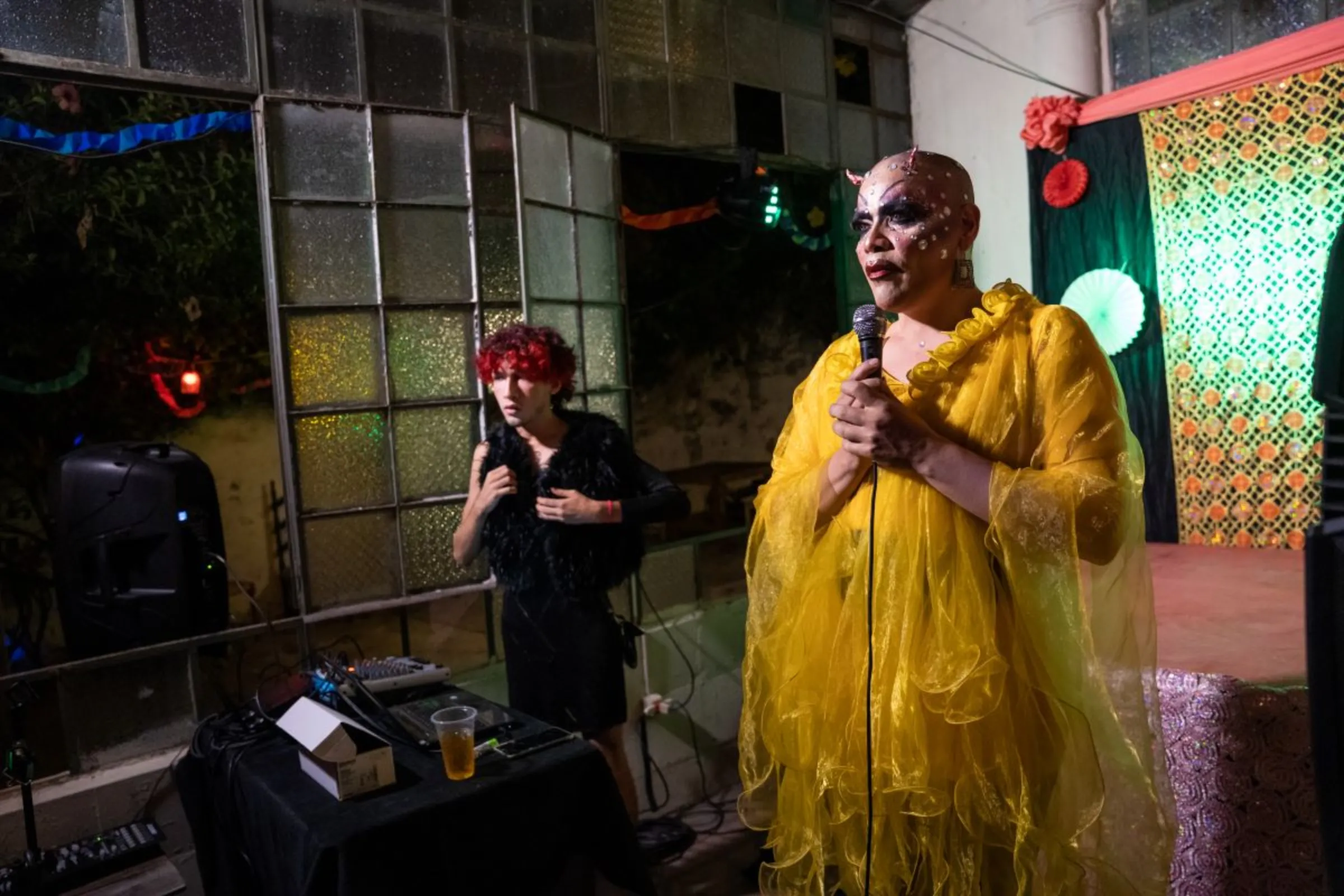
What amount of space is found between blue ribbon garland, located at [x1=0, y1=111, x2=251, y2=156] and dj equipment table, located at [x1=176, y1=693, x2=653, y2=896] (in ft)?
5.69

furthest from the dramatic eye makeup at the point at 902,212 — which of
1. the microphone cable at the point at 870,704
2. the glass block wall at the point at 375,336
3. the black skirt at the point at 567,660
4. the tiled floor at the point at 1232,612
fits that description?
the glass block wall at the point at 375,336

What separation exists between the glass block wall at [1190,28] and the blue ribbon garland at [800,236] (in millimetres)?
1346

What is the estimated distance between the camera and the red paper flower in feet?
12.4

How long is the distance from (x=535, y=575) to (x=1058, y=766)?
147 cm

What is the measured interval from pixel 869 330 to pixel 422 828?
45.4 inches

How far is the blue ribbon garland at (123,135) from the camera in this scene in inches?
98.1

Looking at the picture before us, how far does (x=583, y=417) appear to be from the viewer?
101 inches

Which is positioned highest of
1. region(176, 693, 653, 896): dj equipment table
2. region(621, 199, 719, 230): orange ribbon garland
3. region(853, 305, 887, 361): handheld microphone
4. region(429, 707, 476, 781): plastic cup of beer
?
region(621, 199, 719, 230): orange ribbon garland

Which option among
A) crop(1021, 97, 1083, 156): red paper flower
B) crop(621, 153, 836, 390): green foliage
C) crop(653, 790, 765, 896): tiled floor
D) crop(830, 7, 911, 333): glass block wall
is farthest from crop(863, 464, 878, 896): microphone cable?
crop(621, 153, 836, 390): green foliage

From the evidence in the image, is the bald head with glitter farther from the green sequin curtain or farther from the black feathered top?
the green sequin curtain

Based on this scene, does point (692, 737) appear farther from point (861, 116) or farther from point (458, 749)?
point (861, 116)

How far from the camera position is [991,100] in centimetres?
409

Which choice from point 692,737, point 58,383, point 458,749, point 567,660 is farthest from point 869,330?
point 58,383

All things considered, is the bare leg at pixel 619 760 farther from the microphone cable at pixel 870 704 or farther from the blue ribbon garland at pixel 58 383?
the blue ribbon garland at pixel 58 383
